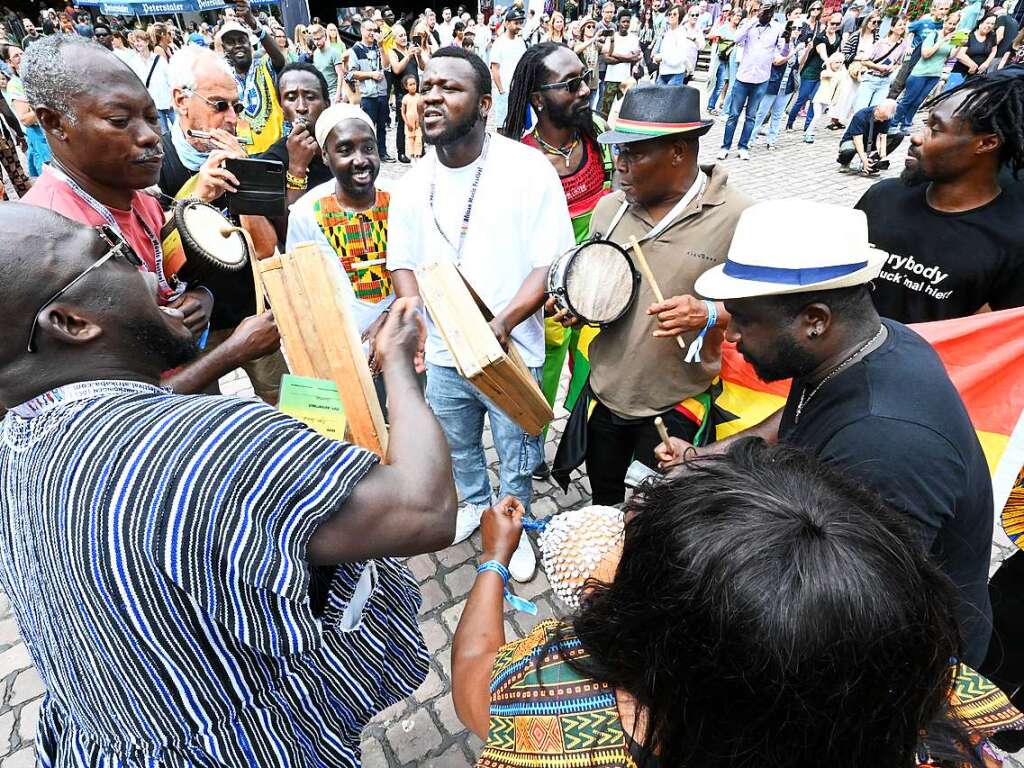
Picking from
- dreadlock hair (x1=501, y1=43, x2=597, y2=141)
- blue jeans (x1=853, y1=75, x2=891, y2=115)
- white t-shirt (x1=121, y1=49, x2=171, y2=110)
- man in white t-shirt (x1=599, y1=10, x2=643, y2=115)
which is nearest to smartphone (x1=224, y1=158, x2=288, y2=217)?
dreadlock hair (x1=501, y1=43, x2=597, y2=141)

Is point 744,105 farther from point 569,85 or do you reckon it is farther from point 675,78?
point 569,85

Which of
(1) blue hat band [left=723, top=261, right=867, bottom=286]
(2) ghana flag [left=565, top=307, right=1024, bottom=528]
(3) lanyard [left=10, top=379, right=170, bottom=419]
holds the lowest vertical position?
(2) ghana flag [left=565, top=307, right=1024, bottom=528]

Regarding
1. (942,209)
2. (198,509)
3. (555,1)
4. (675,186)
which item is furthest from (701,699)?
(555,1)

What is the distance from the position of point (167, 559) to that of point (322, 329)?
3.28 feet

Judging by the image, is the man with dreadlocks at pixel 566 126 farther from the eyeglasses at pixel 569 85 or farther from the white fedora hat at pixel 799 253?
the white fedora hat at pixel 799 253

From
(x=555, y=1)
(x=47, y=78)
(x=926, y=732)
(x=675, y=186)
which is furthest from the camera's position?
(x=555, y=1)

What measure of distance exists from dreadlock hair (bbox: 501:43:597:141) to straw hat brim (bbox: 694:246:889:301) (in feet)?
9.82

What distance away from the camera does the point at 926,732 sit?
108cm

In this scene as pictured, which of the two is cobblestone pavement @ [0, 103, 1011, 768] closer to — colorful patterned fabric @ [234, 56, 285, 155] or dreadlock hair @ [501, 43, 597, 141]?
dreadlock hair @ [501, 43, 597, 141]

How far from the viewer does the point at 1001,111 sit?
2307mm

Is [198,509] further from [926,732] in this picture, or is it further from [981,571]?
[981,571]

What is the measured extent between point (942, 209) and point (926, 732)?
2.20 m

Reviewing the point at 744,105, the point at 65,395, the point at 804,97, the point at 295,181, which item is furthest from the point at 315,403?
the point at 804,97

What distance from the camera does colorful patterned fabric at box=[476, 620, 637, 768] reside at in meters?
1.04
